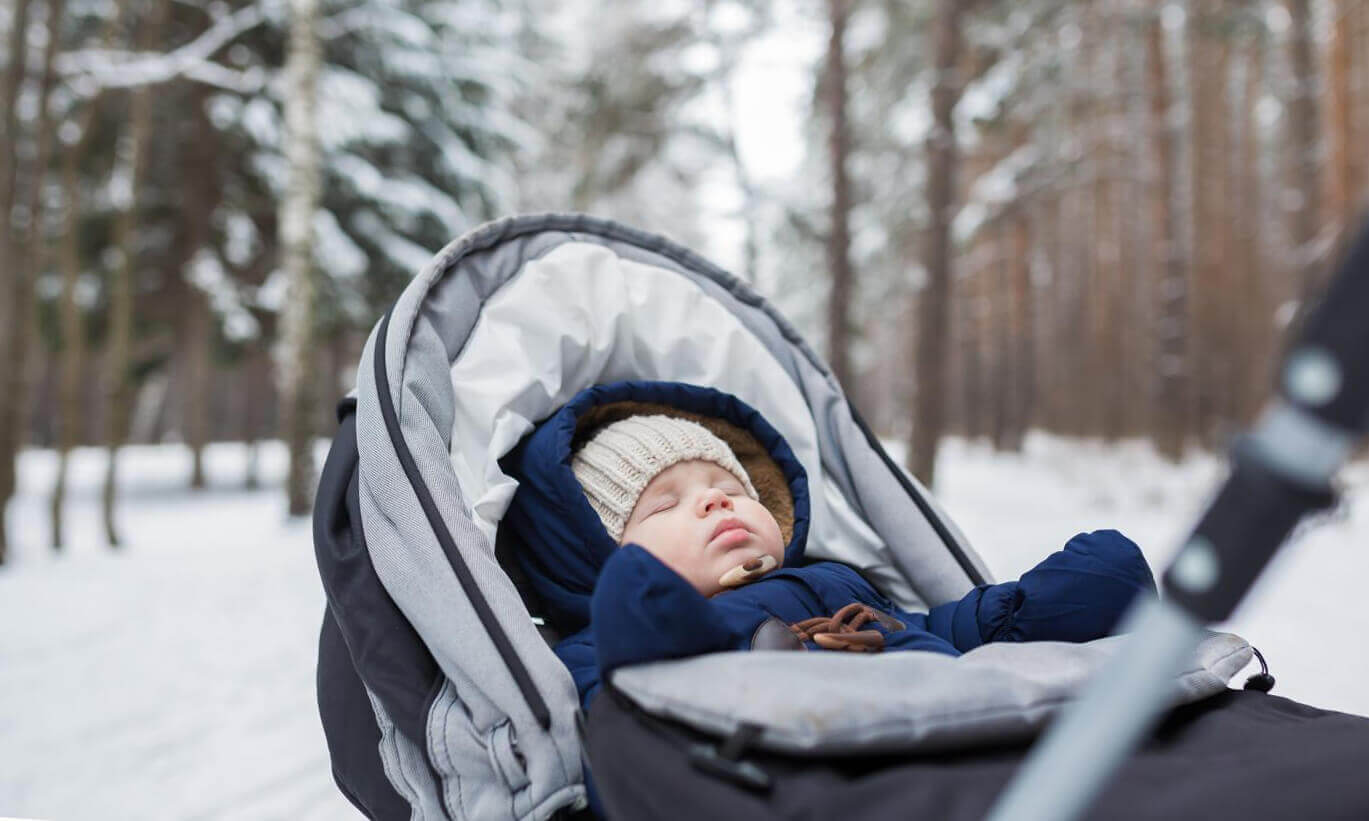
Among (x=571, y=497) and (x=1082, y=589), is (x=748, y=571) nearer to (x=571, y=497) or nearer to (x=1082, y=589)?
(x=571, y=497)

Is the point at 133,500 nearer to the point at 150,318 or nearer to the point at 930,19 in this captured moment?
the point at 150,318

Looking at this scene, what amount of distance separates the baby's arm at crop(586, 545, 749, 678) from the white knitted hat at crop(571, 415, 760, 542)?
1.96ft

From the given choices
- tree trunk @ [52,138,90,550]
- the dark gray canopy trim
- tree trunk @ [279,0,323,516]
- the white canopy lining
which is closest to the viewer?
the dark gray canopy trim

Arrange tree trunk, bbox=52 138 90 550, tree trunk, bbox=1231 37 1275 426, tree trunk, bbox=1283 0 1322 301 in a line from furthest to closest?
tree trunk, bbox=1231 37 1275 426
tree trunk, bbox=1283 0 1322 301
tree trunk, bbox=52 138 90 550

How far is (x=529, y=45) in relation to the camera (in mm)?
15227

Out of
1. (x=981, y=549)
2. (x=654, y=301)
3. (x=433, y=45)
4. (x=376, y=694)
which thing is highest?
(x=433, y=45)

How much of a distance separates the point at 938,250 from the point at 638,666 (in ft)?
22.0

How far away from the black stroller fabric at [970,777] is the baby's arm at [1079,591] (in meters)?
0.30

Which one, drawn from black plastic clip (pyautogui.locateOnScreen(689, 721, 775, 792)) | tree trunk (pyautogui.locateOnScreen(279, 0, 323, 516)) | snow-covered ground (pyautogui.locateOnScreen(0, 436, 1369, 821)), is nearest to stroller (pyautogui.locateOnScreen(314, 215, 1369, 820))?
black plastic clip (pyautogui.locateOnScreen(689, 721, 775, 792))

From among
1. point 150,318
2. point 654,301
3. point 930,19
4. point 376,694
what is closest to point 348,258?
point 150,318

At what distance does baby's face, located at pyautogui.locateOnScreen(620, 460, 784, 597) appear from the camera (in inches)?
62.7

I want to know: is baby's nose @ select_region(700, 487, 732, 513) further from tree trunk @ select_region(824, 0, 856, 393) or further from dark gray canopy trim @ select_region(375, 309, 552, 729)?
tree trunk @ select_region(824, 0, 856, 393)

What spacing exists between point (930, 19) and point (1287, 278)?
17.4 metres

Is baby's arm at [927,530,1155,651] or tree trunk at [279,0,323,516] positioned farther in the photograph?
tree trunk at [279,0,323,516]
